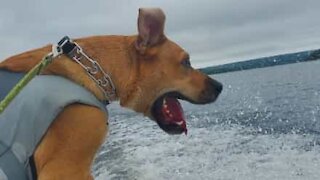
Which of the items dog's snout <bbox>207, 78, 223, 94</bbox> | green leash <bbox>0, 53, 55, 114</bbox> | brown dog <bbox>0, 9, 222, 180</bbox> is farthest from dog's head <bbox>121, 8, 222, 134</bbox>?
green leash <bbox>0, 53, 55, 114</bbox>

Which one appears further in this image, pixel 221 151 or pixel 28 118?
pixel 221 151

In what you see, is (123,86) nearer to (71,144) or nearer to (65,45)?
(65,45)

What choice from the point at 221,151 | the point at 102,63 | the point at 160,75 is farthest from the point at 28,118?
the point at 221,151

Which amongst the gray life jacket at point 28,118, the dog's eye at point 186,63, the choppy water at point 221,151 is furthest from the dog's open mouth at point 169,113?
the choppy water at point 221,151

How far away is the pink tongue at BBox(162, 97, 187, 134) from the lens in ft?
11.1

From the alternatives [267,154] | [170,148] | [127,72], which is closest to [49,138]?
[127,72]

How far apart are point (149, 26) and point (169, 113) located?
0.53 m

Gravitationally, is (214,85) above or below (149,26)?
below

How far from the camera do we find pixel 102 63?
10.3 feet

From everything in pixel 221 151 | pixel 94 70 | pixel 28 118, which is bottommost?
pixel 221 151

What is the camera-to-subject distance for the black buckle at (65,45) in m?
2.94

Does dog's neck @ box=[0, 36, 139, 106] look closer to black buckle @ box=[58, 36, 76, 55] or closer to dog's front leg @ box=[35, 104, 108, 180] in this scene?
black buckle @ box=[58, 36, 76, 55]

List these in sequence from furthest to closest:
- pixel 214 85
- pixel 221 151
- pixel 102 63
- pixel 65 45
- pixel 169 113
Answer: pixel 221 151 < pixel 214 85 < pixel 169 113 < pixel 102 63 < pixel 65 45

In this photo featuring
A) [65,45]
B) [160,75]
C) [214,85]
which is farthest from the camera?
[214,85]
